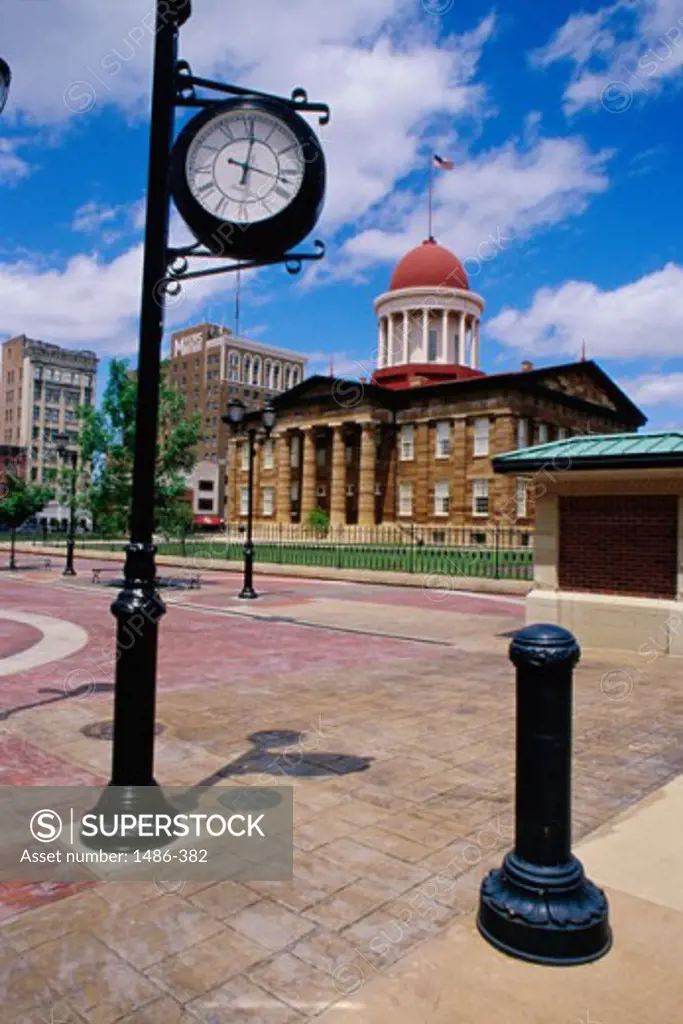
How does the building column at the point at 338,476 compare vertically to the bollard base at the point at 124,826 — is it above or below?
above

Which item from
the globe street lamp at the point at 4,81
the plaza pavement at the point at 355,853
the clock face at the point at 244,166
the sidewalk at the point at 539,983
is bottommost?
the plaza pavement at the point at 355,853

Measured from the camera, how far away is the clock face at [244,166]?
162 inches

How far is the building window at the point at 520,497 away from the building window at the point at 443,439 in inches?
251

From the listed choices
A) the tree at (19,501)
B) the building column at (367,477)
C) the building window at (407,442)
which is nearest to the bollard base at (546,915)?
the tree at (19,501)

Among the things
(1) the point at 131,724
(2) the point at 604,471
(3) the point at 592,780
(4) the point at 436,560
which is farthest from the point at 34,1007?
(4) the point at 436,560

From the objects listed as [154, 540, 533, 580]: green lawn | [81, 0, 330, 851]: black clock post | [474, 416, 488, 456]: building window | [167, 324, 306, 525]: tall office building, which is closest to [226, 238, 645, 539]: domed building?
[474, 416, 488, 456]: building window

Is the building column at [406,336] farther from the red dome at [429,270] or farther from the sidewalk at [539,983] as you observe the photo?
the sidewalk at [539,983]

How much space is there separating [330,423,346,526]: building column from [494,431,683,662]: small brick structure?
4917cm

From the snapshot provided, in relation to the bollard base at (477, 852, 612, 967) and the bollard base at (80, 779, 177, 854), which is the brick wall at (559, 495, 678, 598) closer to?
the bollard base at (477, 852, 612, 967)

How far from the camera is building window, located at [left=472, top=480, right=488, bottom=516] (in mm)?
52906

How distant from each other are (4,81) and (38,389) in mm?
119757

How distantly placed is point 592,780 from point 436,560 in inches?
829

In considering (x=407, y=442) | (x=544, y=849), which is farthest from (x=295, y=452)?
(x=544, y=849)

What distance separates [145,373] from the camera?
400 cm
